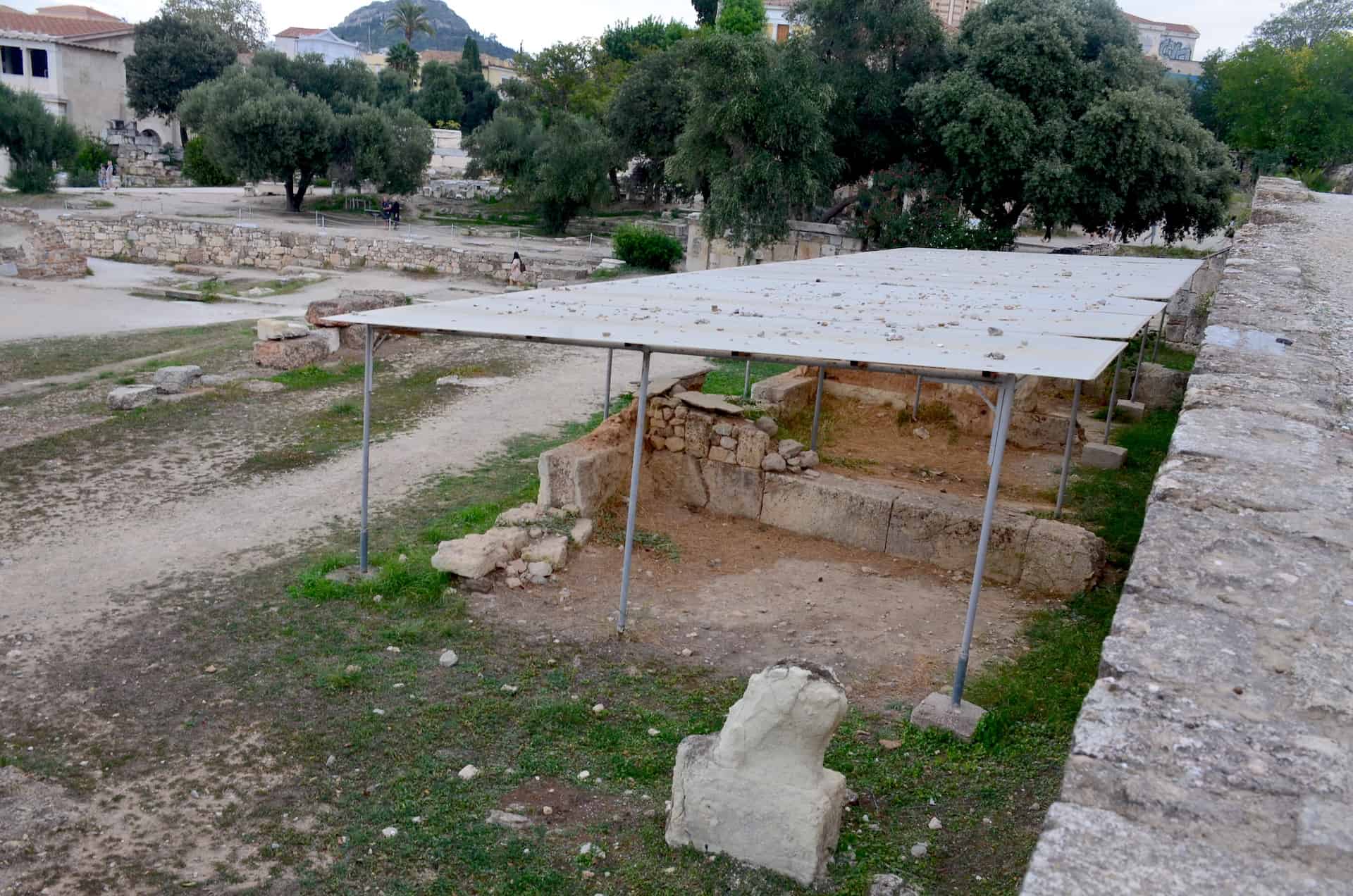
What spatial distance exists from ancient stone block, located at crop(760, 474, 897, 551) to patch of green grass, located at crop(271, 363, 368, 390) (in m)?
7.84

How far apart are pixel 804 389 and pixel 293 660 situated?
25.3ft

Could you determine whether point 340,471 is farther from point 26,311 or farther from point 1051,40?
point 1051,40

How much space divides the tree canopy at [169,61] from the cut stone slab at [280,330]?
43.8 metres

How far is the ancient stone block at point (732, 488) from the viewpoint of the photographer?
30.9ft

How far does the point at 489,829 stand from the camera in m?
4.65

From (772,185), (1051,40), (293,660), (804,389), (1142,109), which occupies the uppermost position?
(1051,40)

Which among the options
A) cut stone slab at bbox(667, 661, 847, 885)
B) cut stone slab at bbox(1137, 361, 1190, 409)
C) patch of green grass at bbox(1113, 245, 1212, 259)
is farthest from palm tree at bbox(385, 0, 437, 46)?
cut stone slab at bbox(667, 661, 847, 885)

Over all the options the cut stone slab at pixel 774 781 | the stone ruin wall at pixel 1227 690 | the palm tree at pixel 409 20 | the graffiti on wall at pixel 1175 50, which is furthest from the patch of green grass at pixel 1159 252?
the palm tree at pixel 409 20

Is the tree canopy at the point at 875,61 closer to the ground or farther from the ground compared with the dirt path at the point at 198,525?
farther from the ground

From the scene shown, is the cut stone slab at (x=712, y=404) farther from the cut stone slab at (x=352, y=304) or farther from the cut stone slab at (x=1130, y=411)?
the cut stone slab at (x=352, y=304)

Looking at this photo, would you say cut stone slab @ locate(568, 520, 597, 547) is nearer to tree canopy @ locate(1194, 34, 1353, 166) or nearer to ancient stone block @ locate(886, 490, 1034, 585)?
ancient stone block @ locate(886, 490, 1034, 585)

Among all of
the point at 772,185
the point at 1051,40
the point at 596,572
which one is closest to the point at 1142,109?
the point at 1051,40

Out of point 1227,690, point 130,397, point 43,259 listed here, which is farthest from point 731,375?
point 43,259

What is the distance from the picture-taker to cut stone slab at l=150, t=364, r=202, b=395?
13422mm
